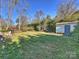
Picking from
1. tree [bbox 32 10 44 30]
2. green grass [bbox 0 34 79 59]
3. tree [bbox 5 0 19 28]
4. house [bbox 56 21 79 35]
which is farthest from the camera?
tree [bbox 32 10 44 30]

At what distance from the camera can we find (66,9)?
39.5 metres

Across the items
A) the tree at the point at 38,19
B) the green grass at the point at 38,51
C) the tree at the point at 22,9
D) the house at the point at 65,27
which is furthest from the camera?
the tree at the point at 38,19

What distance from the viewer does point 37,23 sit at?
113ft

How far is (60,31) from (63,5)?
38.0ft

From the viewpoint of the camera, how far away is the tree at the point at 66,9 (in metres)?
37.8

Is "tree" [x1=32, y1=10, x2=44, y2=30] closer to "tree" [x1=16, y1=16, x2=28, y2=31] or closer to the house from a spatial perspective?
"tree" [x1=16, y1=16, x2=28, y2=31]

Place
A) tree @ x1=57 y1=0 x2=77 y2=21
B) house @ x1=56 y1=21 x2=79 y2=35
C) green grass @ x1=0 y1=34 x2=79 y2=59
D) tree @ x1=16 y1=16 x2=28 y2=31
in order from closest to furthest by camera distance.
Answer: green grass @ x1=0 y1=34 x2=79 y2=59, house @ x1=56 y1=21 x2=79 y2=35, tree @ x1=16 y1=16 x2=28 y2=31, tree @ x1=57 y1=0 x2=77 y2=21

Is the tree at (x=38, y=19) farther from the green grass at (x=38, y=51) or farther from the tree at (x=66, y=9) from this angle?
the green grass at (x=38, y=51)

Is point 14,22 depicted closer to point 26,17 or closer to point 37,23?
point 26,17

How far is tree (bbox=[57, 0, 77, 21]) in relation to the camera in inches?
1487

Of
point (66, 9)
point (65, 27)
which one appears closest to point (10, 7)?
point (65, 27)

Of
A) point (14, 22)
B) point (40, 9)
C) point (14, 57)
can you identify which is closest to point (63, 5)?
point (40, 9)

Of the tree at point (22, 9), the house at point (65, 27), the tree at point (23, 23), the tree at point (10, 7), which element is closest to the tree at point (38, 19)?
the tree at point (23, 23)

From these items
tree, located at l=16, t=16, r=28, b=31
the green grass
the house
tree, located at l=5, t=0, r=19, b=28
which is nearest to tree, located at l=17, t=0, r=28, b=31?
tree, located at l=16, t=16, r=28, b=31
